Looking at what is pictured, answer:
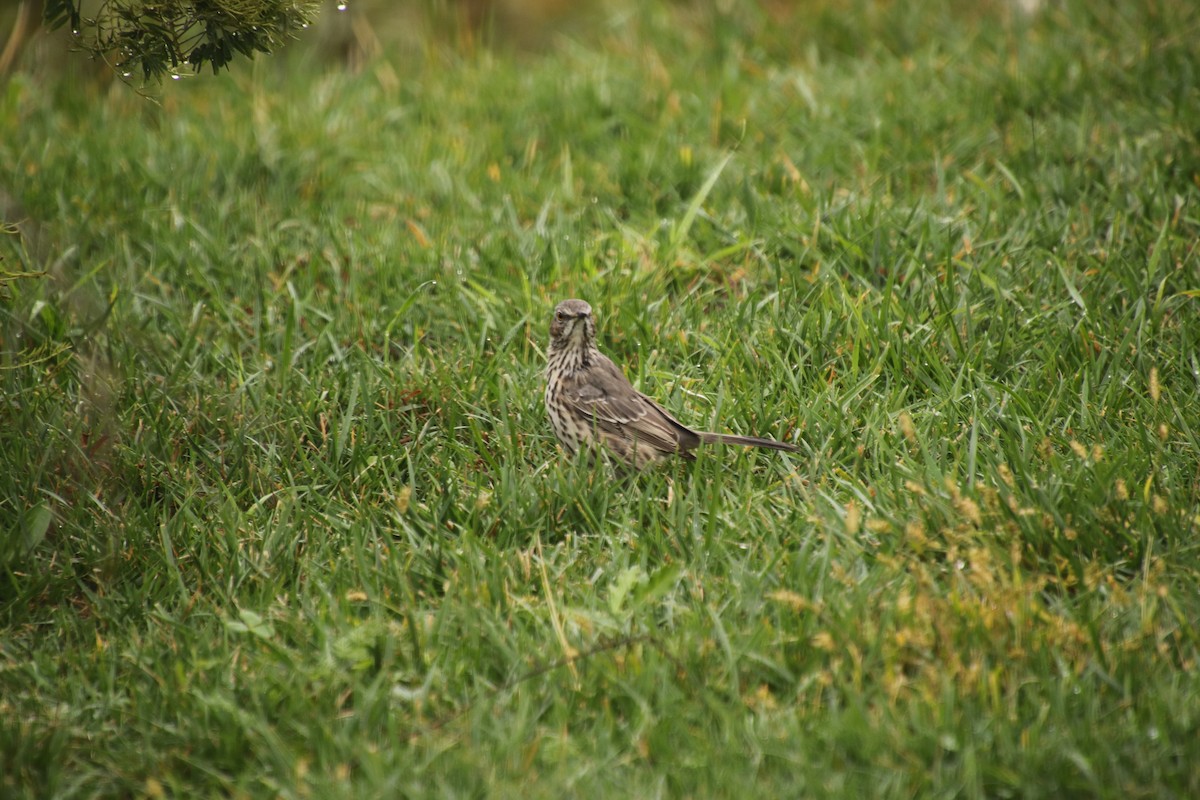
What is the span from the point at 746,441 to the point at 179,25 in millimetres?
2544

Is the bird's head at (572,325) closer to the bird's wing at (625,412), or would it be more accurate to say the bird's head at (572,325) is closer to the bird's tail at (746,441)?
the bird's wing at (625,412)

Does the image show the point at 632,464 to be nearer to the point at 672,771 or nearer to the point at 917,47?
the point at 672,771

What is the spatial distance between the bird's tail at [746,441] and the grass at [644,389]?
80 millimetres

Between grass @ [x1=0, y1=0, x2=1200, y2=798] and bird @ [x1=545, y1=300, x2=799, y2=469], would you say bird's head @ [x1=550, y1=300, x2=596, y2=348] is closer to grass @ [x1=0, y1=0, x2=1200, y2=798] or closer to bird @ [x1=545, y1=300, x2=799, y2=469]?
bird @ [x1=545, y1=300, x2=799, y2=469]

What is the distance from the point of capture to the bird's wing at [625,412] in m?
4.48

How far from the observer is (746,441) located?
169 inches

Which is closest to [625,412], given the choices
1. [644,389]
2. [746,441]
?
[644,389]

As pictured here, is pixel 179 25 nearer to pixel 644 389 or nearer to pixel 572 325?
pixel 572 325

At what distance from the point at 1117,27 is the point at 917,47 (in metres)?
1.27

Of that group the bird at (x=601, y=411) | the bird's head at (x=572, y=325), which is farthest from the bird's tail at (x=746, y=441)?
the bird's head at (x=572, y=325)

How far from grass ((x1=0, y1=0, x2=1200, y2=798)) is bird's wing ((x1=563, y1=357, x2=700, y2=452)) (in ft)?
0.52

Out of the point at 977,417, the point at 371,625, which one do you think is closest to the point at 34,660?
the point at 371,625

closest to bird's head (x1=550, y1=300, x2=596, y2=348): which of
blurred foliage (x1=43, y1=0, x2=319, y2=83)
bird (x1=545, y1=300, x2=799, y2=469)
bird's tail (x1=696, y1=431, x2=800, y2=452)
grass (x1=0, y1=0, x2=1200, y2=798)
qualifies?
bird (x1=545, y1=300, x2=799, y2=469)

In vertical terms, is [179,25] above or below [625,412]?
above
